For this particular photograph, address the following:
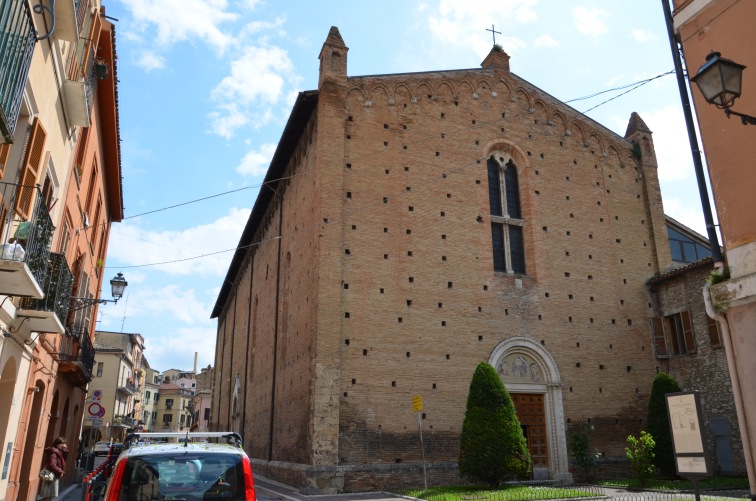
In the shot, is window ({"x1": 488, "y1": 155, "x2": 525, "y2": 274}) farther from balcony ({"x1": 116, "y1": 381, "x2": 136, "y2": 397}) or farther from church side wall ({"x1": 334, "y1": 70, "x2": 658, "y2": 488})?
balcony ({"x1": 116, "y1": 381, "x2": 136, "y2": 397})

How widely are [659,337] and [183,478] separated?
1878 centimetres

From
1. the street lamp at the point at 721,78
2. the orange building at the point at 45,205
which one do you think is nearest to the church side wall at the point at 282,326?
the orange building at the point at 45,205

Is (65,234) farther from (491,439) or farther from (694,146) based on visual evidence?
(694,146)

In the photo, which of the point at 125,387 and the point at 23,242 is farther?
the point at 125,387

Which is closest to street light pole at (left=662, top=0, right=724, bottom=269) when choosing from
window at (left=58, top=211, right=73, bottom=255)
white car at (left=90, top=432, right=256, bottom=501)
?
white car at (left=90, top=432, right=256, bottom=501)

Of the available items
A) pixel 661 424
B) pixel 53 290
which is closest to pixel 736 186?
pixel 53 290

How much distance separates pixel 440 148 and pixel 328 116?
402 centimetres

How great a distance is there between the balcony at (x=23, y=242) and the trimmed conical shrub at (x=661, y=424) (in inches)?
626

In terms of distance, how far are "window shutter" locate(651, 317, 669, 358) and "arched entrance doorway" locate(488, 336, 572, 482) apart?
14.0 ft

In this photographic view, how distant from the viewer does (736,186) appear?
650 cm

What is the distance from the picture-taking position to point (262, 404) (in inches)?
934

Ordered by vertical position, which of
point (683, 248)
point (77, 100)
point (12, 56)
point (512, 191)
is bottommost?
point (12, 56)

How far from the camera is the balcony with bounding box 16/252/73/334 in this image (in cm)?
869

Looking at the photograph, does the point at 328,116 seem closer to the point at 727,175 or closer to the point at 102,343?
the point at 727,175
